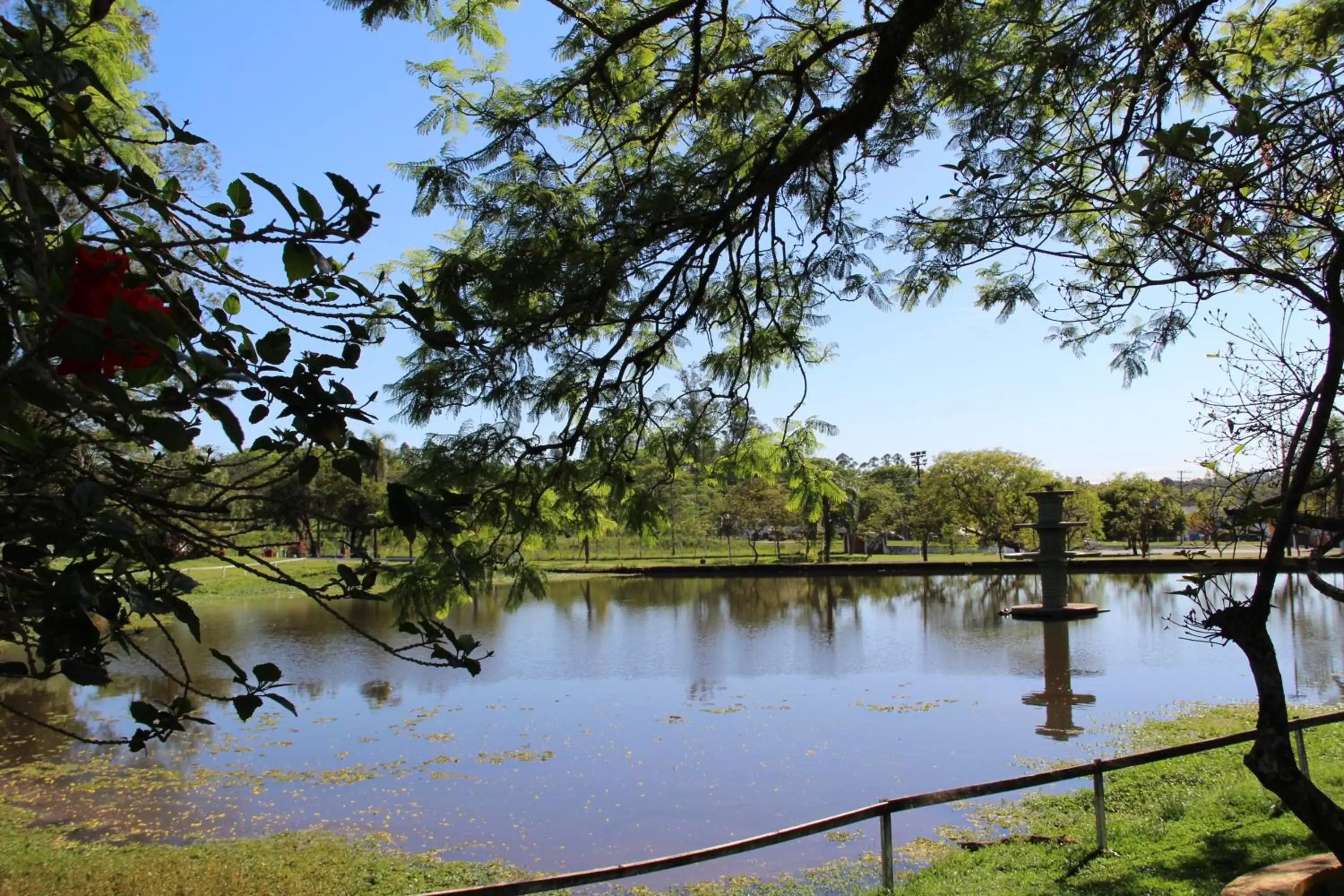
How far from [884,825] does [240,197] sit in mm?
4288

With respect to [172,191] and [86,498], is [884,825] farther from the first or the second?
[86,498]

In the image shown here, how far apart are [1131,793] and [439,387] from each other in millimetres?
5900

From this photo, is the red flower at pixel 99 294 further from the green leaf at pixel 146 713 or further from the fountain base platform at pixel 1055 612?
the fountain base platform at pixel 1055 612

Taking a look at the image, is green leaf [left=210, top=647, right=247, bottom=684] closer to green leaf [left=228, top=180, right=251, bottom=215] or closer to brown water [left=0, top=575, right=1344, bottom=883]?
green leaf [left=228, top=180, right=251, bottom=215]

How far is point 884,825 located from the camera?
452 cm

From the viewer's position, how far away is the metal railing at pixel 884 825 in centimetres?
360

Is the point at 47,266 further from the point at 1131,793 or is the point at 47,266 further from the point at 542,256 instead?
the point at 1131,793

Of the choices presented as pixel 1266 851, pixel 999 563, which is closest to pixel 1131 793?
pixel 1266 851

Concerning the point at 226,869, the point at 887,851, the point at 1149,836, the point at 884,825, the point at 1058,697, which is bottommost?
the point at 226,869

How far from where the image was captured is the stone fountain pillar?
17062mm

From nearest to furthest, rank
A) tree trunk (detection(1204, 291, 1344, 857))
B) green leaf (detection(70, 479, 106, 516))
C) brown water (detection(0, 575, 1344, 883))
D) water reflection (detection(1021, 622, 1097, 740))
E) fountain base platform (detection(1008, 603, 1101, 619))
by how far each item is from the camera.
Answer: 1. green leaf (detection(70, 479, 106, 516))
2. tree trunk (detection(1204, 291, 1344, 857))
3. brown water (detection(0, 575, 1344, 883))
4. water reflection (detection(1021, 622, 1097, 740))
5. fountain base platform (detection(1008, 603, 1101, 619))

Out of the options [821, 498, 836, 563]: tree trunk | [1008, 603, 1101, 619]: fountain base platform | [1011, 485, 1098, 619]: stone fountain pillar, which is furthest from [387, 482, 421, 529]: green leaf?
[821, 498, 836, 563]: tree trunk

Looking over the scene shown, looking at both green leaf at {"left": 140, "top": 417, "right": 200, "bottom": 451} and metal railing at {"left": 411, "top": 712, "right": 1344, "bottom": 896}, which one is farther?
A: metal railing at {"left": 411, "top": 712, "right": 1344, "bottom": 896}

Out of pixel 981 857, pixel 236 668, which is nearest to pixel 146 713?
pixel 236 668
